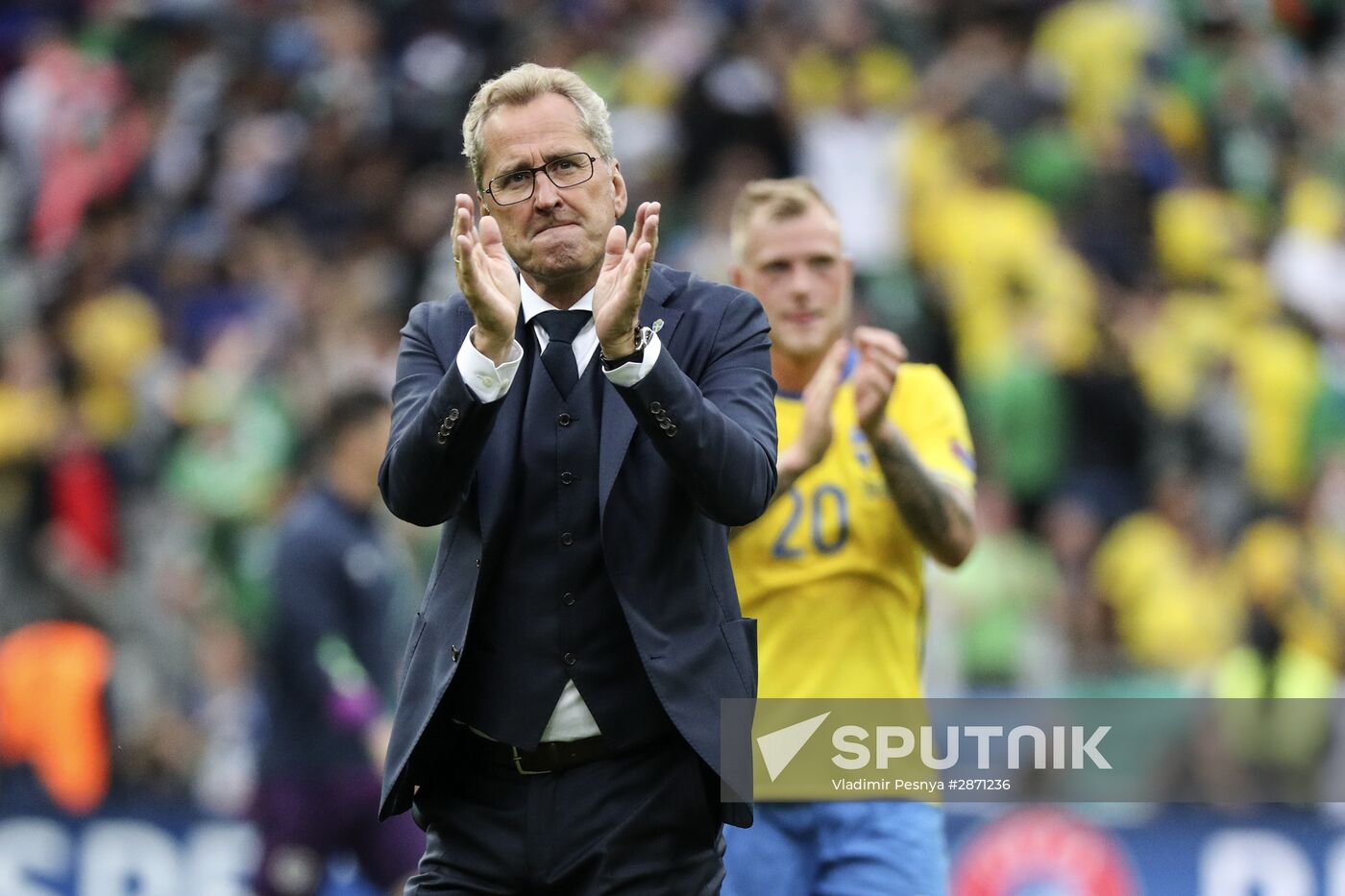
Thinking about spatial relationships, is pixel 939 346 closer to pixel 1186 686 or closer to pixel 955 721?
pixel 1186 686

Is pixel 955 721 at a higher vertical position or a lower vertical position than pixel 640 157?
lower

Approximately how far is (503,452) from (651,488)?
0.31 meters

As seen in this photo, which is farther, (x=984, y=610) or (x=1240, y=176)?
(x=1240, y=176)

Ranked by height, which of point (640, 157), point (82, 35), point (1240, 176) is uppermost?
point (82, 35)

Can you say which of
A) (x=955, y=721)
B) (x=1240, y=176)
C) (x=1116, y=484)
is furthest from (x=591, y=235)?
(x=1240, y=176)

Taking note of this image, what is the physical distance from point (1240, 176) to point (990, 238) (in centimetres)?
244

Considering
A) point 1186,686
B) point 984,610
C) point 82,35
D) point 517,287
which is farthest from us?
point 82,35

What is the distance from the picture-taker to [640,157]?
12.9 metres

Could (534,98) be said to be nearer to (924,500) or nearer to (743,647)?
(743,647)

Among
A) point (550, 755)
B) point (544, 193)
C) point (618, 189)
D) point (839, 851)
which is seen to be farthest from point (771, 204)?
point (550, 755)

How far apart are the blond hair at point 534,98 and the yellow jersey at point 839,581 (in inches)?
67.4

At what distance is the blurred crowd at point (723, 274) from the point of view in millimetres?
10953

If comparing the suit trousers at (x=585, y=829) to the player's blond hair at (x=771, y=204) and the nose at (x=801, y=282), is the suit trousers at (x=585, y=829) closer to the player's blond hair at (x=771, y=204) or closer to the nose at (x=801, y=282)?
the nose at (x=801, y=282)

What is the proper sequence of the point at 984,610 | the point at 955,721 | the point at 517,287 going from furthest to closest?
1. the point at 984,610
2. the point at 955,721
3. the point at 517,287
